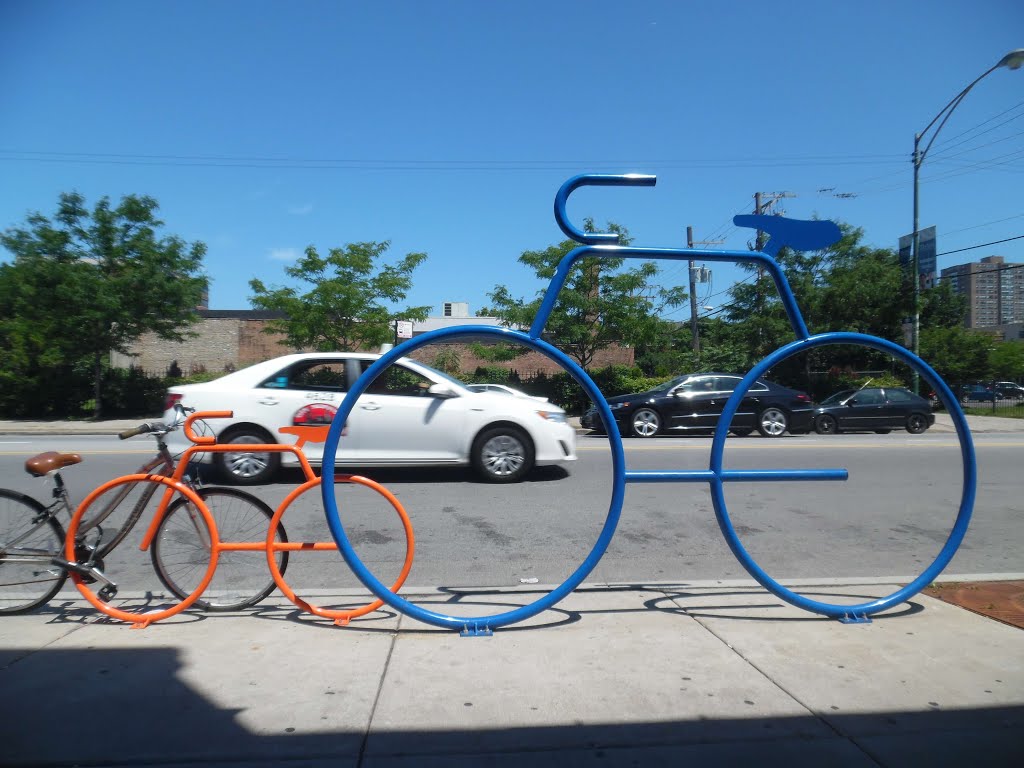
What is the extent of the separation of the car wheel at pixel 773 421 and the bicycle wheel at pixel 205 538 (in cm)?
1298

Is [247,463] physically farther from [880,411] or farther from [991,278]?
[991,278]

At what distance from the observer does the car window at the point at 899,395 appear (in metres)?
17.4

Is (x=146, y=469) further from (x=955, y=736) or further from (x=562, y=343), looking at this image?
(x=562, y=343)

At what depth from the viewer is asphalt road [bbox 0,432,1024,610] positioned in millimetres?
5375

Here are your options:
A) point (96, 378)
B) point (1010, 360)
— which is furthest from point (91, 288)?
point (1010, 360)

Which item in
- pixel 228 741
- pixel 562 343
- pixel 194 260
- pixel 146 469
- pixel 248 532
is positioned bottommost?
pixel 228 741

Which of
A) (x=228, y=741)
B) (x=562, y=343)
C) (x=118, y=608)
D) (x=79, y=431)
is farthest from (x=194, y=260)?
(x=228, y=741)

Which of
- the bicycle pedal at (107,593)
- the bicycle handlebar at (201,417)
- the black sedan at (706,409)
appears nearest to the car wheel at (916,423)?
the black sedan at (706,409)

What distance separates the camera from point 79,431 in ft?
58.1

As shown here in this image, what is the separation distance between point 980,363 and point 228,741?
31424 mm

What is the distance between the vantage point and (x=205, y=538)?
13.2ft

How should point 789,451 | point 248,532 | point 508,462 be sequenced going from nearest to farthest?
point 248,532
point 508,462
point 789,451

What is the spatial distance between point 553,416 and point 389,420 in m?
2.01

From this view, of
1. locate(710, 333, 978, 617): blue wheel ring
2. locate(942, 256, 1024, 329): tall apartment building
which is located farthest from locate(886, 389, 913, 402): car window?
locate(710, 333, 978, 617): blue wheel ring
